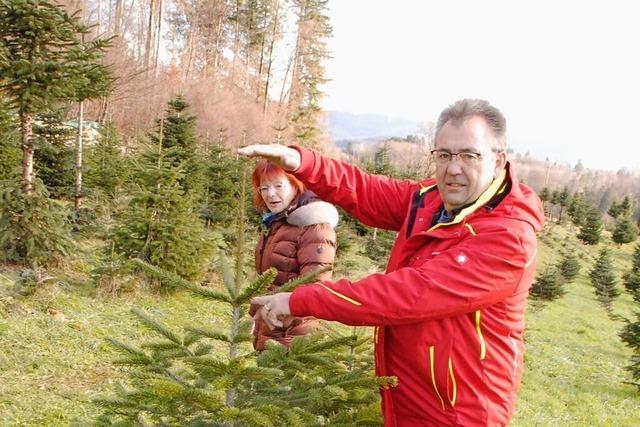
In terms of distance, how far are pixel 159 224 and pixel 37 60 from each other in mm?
3207

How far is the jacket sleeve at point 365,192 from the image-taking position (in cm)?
242

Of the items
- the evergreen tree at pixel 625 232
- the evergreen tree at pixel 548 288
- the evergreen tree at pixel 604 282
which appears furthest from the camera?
the evergreen tree at pixel 625 232

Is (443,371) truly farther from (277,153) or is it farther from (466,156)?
(277,153)

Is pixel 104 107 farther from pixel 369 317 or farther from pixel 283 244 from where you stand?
pixel 369 317

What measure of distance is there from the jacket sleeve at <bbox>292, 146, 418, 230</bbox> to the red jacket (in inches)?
21.8

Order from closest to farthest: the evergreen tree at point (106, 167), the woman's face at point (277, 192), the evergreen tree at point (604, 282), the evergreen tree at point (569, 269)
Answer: the woman's face at point (277, 192) → the evergreen tree at point (106, 167) → the evergreen tree at point (604, 282) → the evergreen tree at point (569, 269)

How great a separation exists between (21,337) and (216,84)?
101 feet

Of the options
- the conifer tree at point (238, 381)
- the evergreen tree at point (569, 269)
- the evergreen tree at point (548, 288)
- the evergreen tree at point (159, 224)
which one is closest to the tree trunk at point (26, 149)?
the evergreen tree at point (159, 224)

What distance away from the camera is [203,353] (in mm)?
2152

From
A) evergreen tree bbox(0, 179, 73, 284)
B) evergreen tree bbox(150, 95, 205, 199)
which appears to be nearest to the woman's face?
evergreen tree bbox(0, 179, 73, 284)

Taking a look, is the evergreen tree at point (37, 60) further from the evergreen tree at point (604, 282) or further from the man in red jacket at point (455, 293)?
the evergreen tree at point (604, 282)

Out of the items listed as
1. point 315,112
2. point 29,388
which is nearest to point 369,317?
point 29,388

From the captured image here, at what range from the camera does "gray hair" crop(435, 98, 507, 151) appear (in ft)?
6.04

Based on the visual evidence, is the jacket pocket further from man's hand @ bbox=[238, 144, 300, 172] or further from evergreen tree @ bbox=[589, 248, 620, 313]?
evergreen tree @ bbox=[589, 248, 620, 313]
